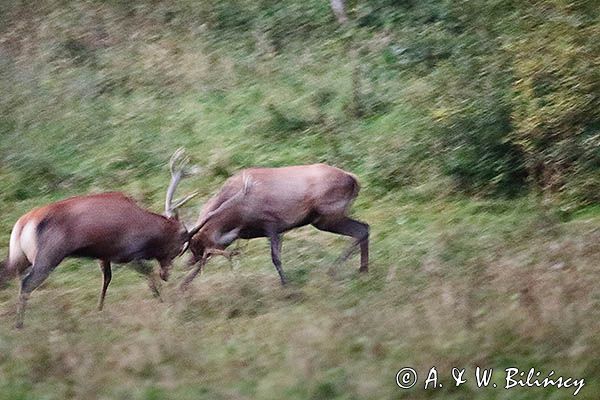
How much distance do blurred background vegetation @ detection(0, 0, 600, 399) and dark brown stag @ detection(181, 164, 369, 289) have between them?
31cm

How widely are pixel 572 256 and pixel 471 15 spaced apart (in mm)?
5156

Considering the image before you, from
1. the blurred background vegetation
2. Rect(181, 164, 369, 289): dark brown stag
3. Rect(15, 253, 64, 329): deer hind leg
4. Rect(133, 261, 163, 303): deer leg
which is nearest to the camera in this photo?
the blurred background vegetation

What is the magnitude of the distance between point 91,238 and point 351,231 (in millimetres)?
2350

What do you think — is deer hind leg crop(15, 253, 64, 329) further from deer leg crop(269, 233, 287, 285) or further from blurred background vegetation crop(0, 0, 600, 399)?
deer leg crop(269, 233, 287, 285)

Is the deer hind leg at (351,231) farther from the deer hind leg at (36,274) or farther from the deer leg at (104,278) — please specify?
the deer hind leg at (36,274)

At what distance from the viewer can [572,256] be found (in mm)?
8500

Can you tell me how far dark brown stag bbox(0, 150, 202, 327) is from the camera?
8.41m

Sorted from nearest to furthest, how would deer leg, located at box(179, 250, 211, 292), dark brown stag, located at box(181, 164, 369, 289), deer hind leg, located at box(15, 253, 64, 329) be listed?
deer hind leg, located at box(15, 253, 64, 329) → deer leg, located at box(179, 250, 211, 292) → dark brown stag, located at box(181, 164, 369, 289)

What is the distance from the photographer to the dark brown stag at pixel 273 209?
9.41 meters

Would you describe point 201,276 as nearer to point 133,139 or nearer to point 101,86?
point 133,139

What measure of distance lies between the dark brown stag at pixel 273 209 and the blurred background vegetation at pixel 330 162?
0.31 metres

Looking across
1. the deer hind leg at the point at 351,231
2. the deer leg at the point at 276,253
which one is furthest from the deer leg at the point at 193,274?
the deer hind leg at the point at 351,231

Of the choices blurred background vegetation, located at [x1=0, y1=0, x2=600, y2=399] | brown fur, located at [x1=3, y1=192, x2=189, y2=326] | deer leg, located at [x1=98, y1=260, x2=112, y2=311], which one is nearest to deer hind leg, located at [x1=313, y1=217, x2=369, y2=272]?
blurred background vegetation, located at [x1=0, y1=0, x2=600, y2=399]

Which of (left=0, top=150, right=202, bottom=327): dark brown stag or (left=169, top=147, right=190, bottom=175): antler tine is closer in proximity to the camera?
(left=0, top=150, right=202, bottom=327): dark brown stag
